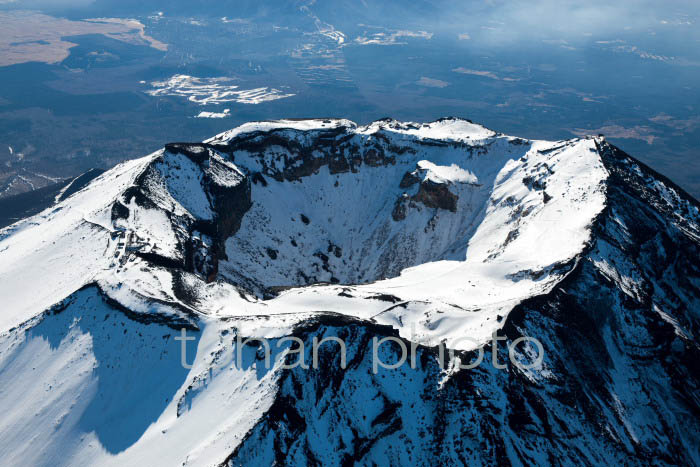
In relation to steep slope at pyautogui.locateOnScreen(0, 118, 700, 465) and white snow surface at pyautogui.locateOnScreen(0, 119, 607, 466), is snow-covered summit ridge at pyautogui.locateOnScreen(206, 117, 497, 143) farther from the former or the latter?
steep slope at pyautogui.locateOnScreen(0, 118, 700, 465)

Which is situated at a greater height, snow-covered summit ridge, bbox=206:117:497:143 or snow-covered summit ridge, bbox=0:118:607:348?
snow-covered summit ridge, bbox=206:117:497:143

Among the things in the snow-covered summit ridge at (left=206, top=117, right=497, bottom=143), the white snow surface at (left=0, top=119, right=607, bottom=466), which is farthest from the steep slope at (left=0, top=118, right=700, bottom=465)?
the snow-covered summit ridge at (left=206, top=117, right=497, bottom=143)

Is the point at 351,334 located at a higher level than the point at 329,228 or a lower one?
higher

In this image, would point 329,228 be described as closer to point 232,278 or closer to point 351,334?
point 232,278

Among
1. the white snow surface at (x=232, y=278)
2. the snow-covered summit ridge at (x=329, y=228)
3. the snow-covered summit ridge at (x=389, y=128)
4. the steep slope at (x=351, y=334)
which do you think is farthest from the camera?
the snow-covered summit ridge at (x=389, y=128)

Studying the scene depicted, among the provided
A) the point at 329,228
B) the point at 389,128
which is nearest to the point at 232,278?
the point at 329,228

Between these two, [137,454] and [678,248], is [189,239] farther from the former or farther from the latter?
[678,248]

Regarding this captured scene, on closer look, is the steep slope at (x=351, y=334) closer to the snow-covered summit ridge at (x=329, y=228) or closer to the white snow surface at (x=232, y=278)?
the white snow surface at (x=232, y=278)

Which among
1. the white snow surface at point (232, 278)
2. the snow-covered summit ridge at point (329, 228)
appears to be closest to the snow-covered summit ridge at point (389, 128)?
the snow-covered summit ridge at point (329, 228)
